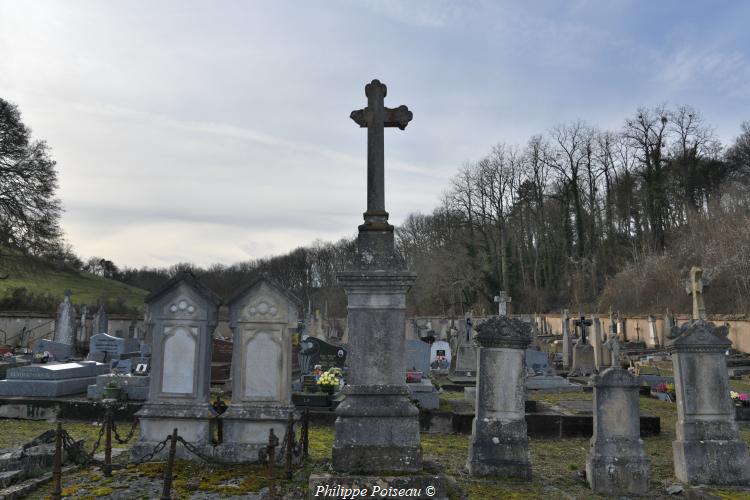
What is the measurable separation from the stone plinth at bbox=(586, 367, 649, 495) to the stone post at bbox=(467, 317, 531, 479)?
Result: 84cm

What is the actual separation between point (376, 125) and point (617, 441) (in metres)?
4.74

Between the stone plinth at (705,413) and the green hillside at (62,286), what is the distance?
3005cm

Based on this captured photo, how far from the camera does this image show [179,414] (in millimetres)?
7062

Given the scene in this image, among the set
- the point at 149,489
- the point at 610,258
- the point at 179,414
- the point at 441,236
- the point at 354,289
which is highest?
the point at 441,236

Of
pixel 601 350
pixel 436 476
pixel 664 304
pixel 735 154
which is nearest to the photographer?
pixel 436 476

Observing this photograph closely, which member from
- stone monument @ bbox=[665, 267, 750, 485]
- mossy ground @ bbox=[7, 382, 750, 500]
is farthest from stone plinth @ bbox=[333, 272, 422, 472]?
stone monument @ bbox=[665, 267, 750, 485]

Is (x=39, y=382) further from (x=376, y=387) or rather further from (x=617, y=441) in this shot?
(x=617, y=441)

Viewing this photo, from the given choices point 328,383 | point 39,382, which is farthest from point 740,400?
point 39,382

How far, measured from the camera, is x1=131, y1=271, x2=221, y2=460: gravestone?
7070 millimetres

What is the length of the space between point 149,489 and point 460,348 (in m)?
14.3

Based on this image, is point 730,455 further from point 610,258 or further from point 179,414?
point 610,258

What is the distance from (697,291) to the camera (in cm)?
793

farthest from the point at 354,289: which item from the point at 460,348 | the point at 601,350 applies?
the point at 601,350

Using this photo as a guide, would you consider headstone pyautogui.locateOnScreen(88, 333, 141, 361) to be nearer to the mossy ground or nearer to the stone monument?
the mossy ground
